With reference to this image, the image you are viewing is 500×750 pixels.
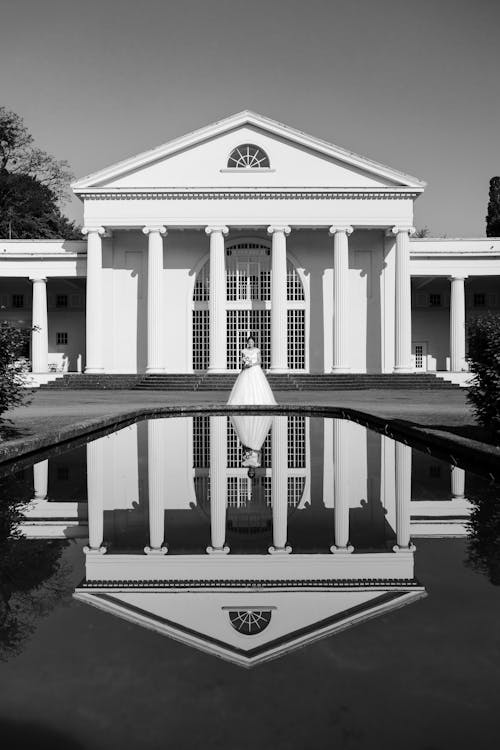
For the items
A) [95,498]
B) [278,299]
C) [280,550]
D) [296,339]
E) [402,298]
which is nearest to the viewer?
[280,550]

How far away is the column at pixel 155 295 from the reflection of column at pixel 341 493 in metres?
27.8

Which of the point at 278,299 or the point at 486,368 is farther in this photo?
the point at 278,299

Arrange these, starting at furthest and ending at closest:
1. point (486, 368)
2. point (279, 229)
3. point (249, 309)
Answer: point (249, 309)
point (279, 229)
point (486, 368)

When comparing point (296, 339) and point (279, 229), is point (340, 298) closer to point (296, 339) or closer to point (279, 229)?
point (296, 339)

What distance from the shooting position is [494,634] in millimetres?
3756

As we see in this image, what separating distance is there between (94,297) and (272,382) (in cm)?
1188

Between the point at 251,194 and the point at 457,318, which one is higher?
the point at 251,194

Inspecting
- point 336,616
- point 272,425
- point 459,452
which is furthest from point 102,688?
point 272,425

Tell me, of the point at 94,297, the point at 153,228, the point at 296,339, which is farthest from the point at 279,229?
the point at 94,297

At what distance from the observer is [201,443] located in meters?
13.2

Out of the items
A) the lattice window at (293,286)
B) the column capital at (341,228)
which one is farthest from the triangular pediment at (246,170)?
the lattice window at (293,286)

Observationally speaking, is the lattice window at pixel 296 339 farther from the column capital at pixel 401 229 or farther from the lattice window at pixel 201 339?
the column capital at pixel 401 229

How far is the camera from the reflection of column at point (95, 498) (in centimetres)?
587

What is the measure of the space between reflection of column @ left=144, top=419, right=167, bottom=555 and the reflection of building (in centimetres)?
2
